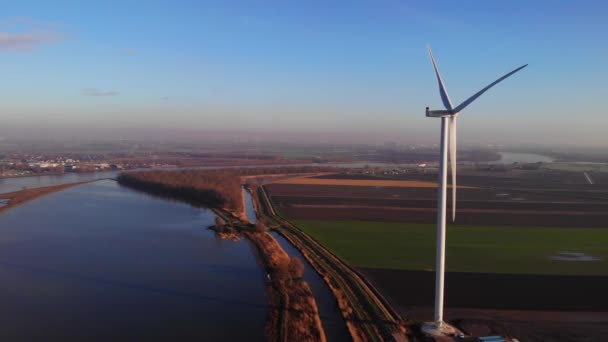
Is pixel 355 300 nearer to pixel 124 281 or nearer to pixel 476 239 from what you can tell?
pixel 124 281

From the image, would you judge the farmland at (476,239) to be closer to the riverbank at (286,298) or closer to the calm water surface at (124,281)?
the riverbank at (286,298)

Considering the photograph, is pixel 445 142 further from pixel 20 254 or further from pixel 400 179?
pixel 400 179

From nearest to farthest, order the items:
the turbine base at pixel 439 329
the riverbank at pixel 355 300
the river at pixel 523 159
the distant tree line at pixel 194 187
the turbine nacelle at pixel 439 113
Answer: the turbine nacelle at pixel 439 113
the turbine base at pixel 439 329
the riverbank at pixel 355 300
the distant tree line at pixel 194 187
the river at pixel 523 159

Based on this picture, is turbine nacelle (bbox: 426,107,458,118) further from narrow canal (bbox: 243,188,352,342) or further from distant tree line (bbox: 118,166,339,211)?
distant tree line (bbox: 118,166,339,211)

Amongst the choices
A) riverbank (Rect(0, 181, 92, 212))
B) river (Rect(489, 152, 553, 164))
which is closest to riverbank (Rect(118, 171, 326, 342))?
riverbank (Rect(0, 181, 92, 212))

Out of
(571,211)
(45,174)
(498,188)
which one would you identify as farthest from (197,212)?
(45,174)

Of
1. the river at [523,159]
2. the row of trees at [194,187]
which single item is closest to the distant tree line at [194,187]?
the row of trees at [194,187]

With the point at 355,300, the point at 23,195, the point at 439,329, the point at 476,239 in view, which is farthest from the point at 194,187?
the point at 439,329
